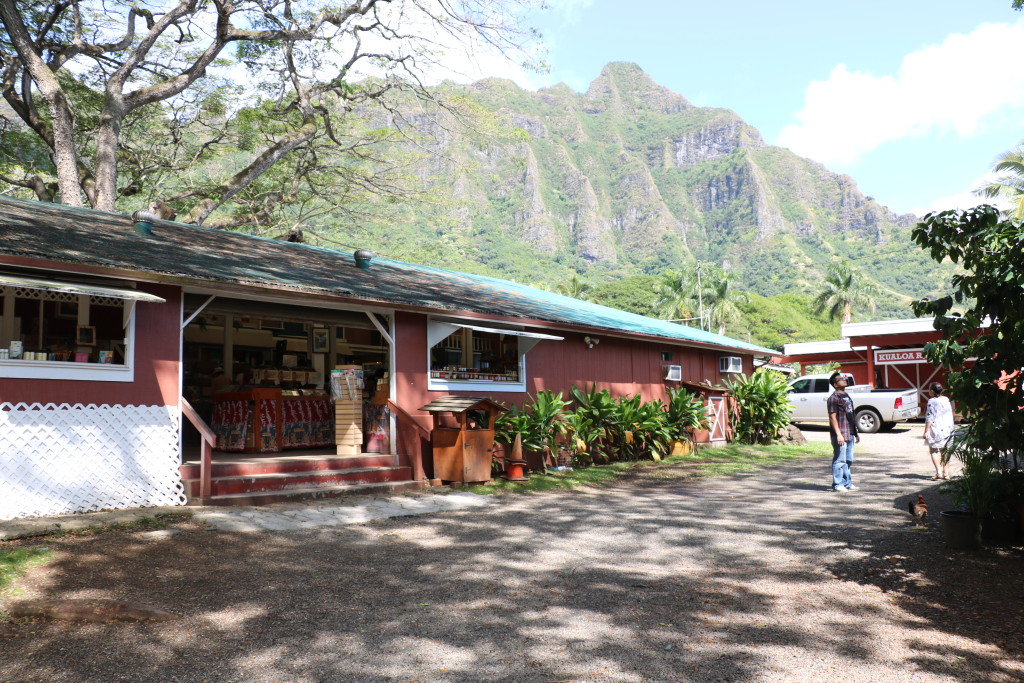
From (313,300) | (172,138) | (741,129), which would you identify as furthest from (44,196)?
(741,129)

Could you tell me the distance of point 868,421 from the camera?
21.7 m

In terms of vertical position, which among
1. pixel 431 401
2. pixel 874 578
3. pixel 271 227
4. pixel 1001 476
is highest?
pixel 271 227

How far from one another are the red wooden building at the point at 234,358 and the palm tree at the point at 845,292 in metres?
46.0

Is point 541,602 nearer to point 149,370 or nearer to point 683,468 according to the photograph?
point 149,370

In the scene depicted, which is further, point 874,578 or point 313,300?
point 313,300

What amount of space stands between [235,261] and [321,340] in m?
4.70

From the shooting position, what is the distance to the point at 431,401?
11312 mm

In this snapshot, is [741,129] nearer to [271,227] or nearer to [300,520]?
[271,227]

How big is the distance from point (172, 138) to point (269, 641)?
69.5 feet

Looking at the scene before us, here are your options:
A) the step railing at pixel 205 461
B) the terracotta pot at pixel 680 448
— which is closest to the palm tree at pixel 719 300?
the terracotta pot at pixel 680 448

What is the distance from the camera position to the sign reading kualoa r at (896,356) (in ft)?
85.7

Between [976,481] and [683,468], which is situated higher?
[976,481]

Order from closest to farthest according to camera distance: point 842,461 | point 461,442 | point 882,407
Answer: point 842,461 < point 461,442 < point 882,407

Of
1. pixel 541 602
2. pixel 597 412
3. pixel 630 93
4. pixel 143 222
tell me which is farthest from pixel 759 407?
pixel 630 93
